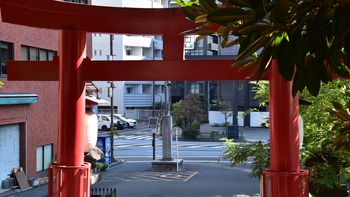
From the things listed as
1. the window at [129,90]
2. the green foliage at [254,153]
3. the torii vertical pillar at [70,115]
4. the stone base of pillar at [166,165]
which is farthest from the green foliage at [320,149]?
the window at [129,90]

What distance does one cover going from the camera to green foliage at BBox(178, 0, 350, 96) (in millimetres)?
1510

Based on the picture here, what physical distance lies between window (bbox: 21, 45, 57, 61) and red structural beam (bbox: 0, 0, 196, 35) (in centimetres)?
1274

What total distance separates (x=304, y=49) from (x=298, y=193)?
3.08m

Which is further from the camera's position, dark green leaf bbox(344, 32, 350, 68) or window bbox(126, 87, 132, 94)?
window bbox(126, 87, 132, 94)

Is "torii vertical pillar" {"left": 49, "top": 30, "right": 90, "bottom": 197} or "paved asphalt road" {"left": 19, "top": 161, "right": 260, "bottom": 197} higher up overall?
"torii vertical pillar" {"left": 49, "top": 30, "right": 90, "bottom": 197}

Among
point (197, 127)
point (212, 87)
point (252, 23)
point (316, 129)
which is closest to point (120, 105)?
point (212, 87)

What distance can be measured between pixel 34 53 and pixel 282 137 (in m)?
14.6

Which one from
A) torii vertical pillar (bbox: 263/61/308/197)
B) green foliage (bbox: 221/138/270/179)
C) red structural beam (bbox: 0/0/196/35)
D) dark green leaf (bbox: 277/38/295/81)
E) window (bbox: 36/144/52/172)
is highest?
red structural beam (bbox: 0/0/196/35)

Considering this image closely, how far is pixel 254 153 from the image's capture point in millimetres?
9969

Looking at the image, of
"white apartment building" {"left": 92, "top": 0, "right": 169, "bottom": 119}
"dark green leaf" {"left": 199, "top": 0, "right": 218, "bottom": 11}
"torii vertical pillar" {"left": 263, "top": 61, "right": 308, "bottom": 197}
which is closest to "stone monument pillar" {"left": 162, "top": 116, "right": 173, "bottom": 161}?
"torii vertical pillar" {"left": 263, "top": 61, "right": 308, "bottom": 197}

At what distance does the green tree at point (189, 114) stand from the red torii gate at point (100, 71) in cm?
3493

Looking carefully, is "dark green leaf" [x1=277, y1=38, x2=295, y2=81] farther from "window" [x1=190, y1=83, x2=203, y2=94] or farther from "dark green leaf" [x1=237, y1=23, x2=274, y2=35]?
"window" [x1=190, y1=83, x2=203, y2=94]

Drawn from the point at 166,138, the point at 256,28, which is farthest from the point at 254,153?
the point at 166,138

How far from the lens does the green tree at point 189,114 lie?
40.0 meters
